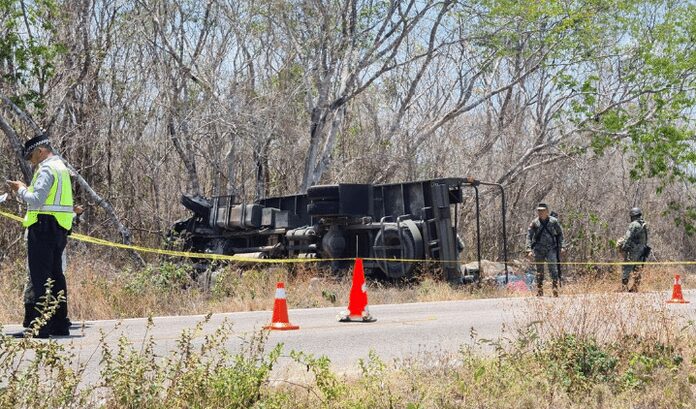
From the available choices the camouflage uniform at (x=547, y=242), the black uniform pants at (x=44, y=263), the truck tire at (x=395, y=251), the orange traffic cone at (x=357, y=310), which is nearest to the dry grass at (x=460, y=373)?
the black uniform pants at (x=44, y=263)

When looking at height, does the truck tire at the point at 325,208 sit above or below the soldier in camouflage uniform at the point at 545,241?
above

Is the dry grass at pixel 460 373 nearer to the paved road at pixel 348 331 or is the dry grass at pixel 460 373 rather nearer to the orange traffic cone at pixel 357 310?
the paved road at pixel 348 331

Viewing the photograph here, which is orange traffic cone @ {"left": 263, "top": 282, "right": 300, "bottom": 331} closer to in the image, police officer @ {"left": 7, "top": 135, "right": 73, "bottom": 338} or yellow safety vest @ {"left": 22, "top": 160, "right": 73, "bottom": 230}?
police officer @ {"left": 7, "top": 135, "right": 73, "bottom": 338}

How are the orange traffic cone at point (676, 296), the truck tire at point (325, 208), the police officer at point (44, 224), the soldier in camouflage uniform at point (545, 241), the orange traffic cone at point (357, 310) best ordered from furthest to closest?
the truck tire at point (325, 208) < the soldier in camouflage uniform at point (545, 241) < the orange traffic cone at point (676, 296) < the orange traffic cone at point (357, 310) < the police officer at point (44, 224)

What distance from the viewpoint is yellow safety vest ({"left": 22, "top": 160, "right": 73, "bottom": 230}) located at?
9.41 metres

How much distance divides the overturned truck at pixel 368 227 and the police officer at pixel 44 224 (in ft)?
31.2

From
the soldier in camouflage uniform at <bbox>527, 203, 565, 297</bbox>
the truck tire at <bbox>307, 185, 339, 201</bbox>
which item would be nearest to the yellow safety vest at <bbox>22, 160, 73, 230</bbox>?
the soldier in camouflage uniform at <bbox>527, 203, 565, 297</bbox>

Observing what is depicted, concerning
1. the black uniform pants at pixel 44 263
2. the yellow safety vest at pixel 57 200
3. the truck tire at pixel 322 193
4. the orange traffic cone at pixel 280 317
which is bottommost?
the orange traffic cone at pixel 280 317

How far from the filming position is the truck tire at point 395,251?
18.7 m

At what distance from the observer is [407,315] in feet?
44.5

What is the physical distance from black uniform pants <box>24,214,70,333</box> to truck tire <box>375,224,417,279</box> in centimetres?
993

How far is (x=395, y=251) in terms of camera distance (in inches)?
753

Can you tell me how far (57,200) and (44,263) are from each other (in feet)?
2.18

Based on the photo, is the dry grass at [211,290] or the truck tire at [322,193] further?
the truck tire at [322,193]
